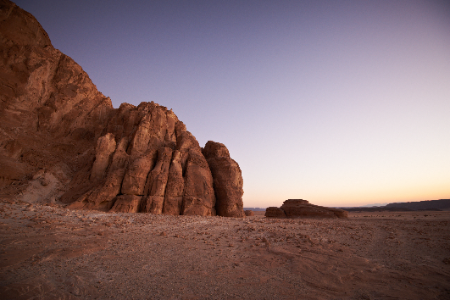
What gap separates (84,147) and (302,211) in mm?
29817

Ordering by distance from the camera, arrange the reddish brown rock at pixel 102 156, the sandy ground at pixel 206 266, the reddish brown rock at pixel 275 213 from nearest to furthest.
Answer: the sandy ground at pixel 206 266, the reddish brown rock at pixel 102 156, the reddish brown rock at pixel 275 213

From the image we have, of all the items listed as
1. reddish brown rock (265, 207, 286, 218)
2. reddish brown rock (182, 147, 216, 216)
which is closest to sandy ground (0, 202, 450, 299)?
reddish brown rock (182, 147, 216, 216)

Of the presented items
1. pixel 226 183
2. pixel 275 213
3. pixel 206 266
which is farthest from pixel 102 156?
pixel 275 213

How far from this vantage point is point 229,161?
23406 mm

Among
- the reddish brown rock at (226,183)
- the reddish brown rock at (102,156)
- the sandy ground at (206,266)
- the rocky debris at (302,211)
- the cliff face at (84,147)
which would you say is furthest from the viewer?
the rocky debris at (302,211)

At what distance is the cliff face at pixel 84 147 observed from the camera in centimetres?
1841

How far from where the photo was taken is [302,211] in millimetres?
25766

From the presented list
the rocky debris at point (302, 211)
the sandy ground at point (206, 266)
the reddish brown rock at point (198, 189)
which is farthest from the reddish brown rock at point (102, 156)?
the rocky debris at point (302, 211)

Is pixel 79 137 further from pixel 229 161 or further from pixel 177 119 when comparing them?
pixel 229 161

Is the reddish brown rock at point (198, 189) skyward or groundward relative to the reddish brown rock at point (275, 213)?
skyward

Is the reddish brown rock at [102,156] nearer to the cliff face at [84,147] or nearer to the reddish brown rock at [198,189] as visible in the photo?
the cliff face at [84,147]

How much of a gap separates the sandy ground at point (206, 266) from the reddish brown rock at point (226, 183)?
451 inches

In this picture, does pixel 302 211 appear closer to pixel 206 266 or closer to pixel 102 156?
pixel 206 266

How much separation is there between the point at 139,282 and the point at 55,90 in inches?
1284
